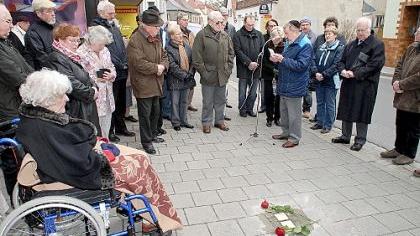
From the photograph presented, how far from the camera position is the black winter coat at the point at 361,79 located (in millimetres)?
5039

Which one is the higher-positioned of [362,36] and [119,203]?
[362,36]

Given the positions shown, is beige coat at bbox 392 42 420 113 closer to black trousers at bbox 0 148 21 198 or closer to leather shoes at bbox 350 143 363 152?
leather shoes at bbox 350 143 363 152

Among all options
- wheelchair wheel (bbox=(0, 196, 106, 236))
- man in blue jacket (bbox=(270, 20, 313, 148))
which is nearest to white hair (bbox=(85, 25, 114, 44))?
wheelchair wheel (bbox=(0, 196, 106, 236))

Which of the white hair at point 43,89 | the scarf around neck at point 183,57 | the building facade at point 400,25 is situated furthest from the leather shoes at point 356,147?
the building facade at point 400,25

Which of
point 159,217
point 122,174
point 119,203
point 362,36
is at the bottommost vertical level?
point 159,217

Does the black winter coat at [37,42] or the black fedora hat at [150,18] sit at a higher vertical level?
the black fedora hat at [150,18]

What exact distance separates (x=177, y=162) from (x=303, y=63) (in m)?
2.28

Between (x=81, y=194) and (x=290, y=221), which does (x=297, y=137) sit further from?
(x=81, y=194)

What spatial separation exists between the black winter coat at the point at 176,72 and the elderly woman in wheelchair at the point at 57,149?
3.39 m

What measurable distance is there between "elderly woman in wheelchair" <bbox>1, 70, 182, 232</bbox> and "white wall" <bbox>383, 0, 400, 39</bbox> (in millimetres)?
17173

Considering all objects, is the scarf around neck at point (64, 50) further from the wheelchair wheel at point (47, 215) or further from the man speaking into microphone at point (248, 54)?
the man speaking into microphone at point (248, 54)

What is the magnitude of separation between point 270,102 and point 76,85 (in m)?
3.92

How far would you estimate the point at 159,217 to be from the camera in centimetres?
290

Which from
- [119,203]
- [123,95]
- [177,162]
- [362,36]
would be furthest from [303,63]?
[119,203]
